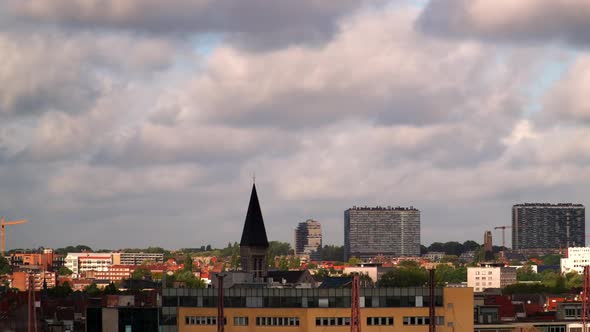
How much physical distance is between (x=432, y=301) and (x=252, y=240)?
297 ft

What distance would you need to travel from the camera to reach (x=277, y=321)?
11000 centimetres

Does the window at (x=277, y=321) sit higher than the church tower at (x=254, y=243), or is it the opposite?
the church tower at (x=254, y=243)

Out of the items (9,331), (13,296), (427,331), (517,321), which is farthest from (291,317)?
(13,296)

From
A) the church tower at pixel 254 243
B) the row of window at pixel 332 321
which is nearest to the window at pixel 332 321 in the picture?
the row of window at pixel 332 321

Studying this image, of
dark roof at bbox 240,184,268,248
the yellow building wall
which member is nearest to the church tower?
dark roof at bbox 240,184,268,248

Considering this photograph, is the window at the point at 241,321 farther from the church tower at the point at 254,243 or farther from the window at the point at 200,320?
the church tower at the point at 254,243

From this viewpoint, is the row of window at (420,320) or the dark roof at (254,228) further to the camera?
the dark roof at (254,228)

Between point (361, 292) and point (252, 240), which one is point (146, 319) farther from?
point (252, 240)

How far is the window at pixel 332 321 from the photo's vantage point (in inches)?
4289

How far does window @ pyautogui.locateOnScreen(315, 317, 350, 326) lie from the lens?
357ft

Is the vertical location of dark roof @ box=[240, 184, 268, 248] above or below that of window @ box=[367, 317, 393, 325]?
above

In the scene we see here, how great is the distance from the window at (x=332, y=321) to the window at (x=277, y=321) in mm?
1540

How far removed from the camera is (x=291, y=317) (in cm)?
10975

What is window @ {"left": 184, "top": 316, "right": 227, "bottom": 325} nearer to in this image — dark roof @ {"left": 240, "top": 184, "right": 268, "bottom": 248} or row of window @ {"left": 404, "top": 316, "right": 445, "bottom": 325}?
row of window @ {"left": 404, "top": 316, "right": 445, "bottom": 325}
